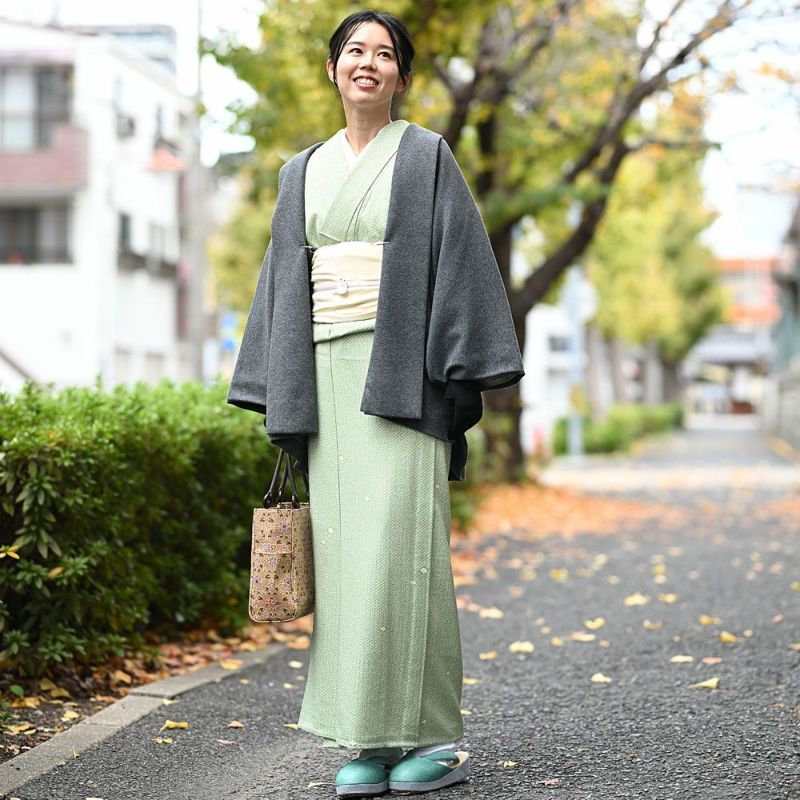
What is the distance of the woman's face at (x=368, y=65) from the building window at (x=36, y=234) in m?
24.8

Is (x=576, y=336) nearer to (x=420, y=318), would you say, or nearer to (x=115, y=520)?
(x=115, y=520)

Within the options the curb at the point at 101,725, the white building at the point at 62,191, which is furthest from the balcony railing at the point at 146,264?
the curb at the point at 101,725

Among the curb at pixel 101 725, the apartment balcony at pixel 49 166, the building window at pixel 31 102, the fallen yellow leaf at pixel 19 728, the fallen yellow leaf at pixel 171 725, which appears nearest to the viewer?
the curb at pixel 101 725

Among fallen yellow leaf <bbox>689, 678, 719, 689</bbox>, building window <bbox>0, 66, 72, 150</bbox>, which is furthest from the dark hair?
building window <bbox>0, 66, 72, 150</bbox>

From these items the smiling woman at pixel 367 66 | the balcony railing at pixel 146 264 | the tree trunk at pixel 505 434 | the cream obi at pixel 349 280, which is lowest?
the tree trunk at pixel 505 434

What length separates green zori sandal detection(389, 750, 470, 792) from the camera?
3.39 meters

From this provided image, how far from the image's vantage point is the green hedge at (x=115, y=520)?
4.35 m

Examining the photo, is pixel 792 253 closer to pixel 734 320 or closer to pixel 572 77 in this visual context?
pixel 572 77

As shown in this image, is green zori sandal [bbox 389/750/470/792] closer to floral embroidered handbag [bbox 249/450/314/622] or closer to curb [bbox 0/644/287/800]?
floral embroidered handbag [bbox 249/450/314/622]

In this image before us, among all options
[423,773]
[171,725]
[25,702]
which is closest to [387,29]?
[423,773]

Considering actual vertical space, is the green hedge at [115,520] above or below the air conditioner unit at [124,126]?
below

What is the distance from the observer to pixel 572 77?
1531 cm

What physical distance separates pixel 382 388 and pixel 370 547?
426 mm

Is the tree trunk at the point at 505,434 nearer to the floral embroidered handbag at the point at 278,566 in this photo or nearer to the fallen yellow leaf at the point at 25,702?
the fallen yellow leaf at the point at 25,702
